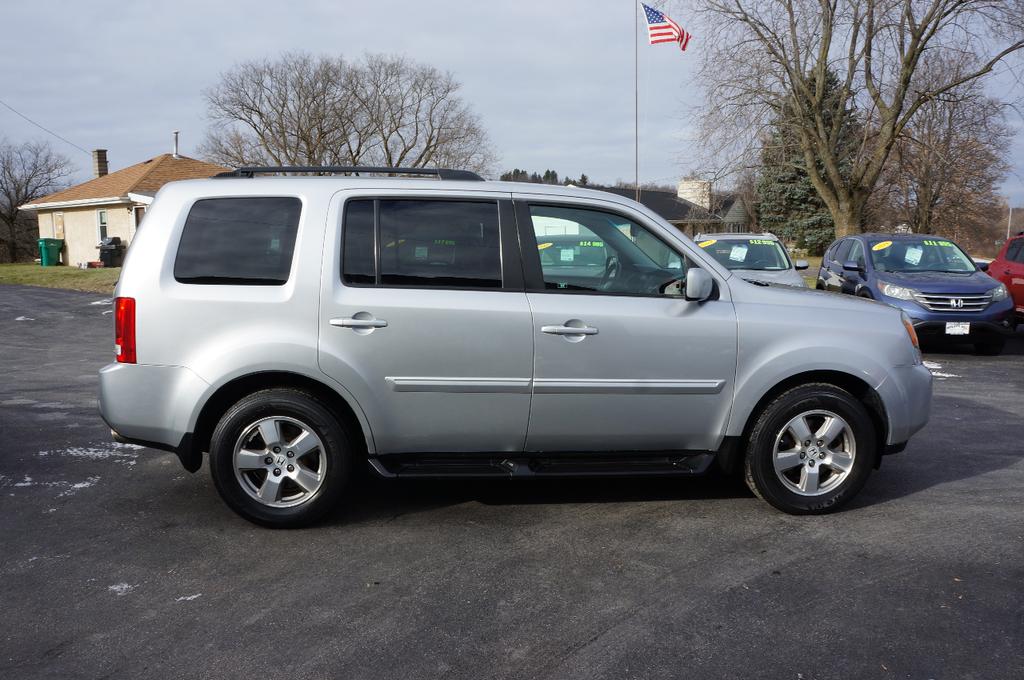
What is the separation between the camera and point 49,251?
125 ft

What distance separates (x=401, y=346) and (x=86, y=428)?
3865mm

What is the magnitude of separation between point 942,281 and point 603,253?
8405 millimetres

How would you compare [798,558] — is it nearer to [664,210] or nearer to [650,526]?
[650,526]

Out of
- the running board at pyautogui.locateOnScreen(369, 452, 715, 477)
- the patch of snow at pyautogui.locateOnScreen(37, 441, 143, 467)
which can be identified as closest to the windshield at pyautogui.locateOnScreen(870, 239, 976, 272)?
the running board at pyautogui.locateOnScreen(369, 452, 715, 477)

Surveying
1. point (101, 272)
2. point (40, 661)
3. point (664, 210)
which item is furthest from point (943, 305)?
point (664, 210)

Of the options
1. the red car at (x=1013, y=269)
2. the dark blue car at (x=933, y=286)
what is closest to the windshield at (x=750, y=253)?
the dark blue car at (x=933, y=286)

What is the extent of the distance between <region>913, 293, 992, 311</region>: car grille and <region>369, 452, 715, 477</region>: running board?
7.76 m

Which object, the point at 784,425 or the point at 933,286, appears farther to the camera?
the point at 933,286

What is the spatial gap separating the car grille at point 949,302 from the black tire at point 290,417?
9.23 metres

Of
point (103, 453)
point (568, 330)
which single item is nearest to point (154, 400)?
point (103, 453)

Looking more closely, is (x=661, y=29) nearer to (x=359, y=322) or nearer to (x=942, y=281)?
(x=942, y=281)

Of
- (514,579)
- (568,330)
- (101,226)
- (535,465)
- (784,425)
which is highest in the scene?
(101,226)

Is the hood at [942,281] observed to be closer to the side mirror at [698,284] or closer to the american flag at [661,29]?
the side mirror at [698,284]

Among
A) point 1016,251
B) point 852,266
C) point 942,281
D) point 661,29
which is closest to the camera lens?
point 942,281
